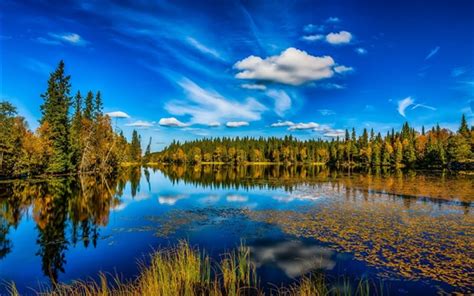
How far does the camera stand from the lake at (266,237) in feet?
34.2

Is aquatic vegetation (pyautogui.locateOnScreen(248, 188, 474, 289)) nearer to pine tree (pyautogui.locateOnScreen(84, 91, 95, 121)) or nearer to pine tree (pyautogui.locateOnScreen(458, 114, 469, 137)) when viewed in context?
pine tree (pyautogui.locateOnScreen(84, 91, 95, 121))

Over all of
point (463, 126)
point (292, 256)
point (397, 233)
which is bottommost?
point (292, 256)

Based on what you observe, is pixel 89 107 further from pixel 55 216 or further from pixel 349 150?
pixel 349 150

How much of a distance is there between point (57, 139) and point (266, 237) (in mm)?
42905

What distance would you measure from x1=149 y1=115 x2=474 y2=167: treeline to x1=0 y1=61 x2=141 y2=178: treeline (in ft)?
289

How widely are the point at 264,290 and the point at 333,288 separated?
1974 millimetres

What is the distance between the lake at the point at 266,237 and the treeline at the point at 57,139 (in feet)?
49.8

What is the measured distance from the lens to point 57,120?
159 ft

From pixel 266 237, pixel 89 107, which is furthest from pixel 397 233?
pixel 89 107

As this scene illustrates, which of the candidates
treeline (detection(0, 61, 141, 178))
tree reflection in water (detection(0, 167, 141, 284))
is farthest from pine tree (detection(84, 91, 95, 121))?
tree reflection in water (detection(0, 167, 141, 284))

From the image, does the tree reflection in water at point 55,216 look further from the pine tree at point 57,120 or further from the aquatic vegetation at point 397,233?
the pine tree at point 57,120

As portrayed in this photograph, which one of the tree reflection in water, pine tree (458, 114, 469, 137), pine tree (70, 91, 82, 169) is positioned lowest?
the tree reflection in water

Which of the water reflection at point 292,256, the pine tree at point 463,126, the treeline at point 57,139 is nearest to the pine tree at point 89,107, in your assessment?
the treeline at point 57,139

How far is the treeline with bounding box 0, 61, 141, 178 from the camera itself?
127ft
